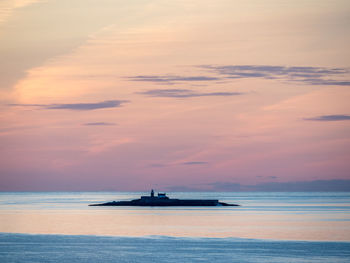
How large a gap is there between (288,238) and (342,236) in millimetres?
5220

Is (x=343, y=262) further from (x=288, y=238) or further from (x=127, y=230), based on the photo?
(x=127, y=230)

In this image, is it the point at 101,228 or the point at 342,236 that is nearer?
the point at 342,236

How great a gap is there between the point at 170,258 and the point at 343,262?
10.8 metres

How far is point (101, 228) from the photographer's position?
6750 centimetres

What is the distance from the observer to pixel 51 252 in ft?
145

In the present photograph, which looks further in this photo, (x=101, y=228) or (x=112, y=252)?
(x=101, y=228)

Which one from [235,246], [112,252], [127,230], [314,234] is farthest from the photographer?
[127,230]

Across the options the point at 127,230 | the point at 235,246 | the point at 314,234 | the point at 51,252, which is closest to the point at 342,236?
the point at 314,234

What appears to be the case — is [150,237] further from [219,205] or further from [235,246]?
[219,205]

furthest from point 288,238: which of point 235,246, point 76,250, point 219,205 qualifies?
point 219,205

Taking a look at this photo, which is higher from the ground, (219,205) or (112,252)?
(219,205)

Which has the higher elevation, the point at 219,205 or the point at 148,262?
the point at 219,205

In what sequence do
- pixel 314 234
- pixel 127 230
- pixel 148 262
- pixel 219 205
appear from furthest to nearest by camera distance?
pixel 219 205, pixel 127 230, pixel 314 234, pixel 148 262

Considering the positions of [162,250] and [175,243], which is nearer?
[162,250]
